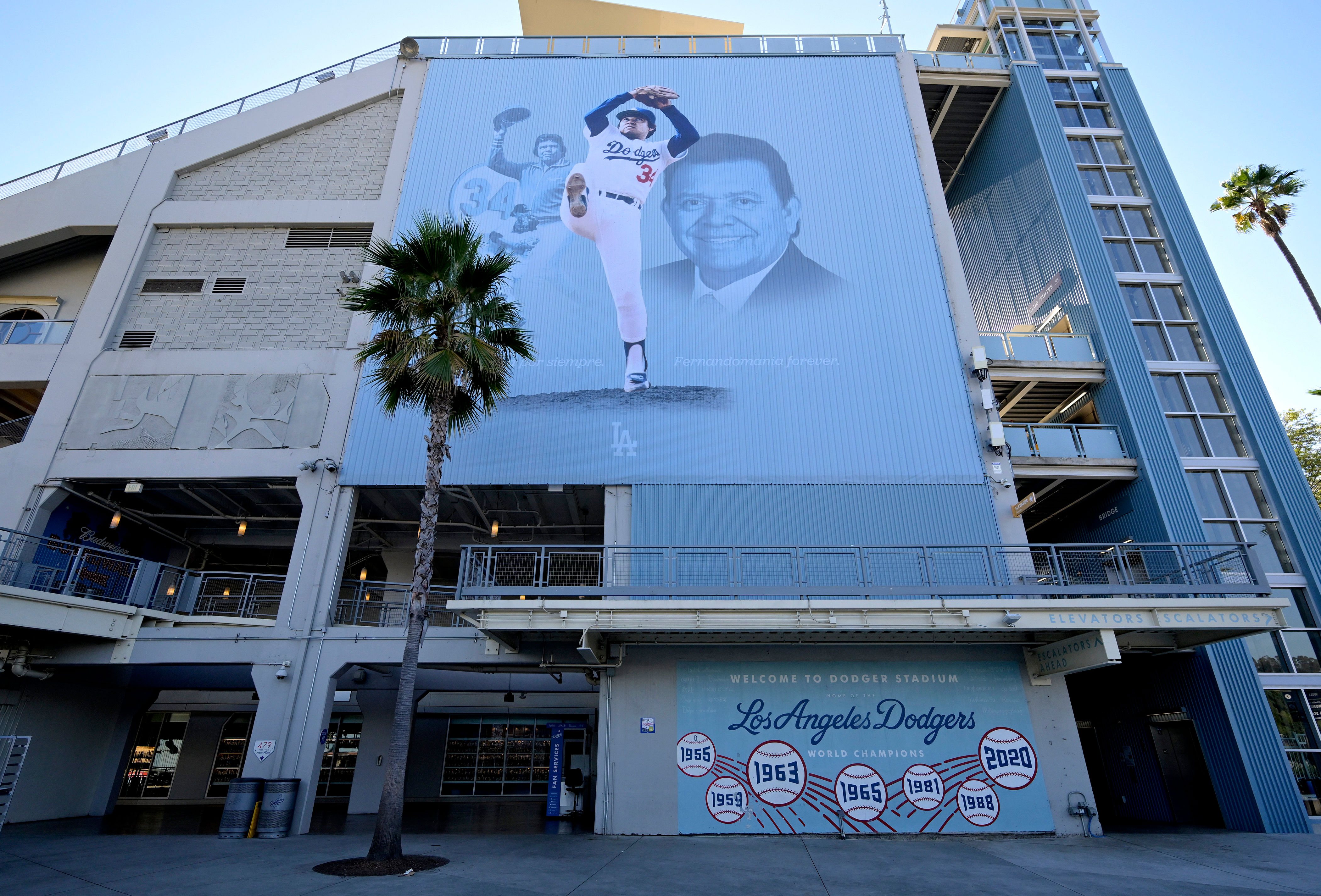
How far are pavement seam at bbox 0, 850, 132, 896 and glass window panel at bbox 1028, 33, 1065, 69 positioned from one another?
109 feet

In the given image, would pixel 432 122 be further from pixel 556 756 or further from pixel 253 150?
pixel 556 756

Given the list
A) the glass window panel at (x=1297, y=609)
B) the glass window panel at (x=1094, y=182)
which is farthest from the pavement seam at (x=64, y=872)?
the glass window panel at (x=1094, y=182)

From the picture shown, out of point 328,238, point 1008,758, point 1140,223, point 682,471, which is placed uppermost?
point 1140,223

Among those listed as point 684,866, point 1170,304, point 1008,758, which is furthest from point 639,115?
point 684,866

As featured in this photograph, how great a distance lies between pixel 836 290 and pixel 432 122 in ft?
47.1

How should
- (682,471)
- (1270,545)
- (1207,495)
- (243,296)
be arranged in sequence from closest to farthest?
(682,471), (1270,545), (1207,495), (243,296)

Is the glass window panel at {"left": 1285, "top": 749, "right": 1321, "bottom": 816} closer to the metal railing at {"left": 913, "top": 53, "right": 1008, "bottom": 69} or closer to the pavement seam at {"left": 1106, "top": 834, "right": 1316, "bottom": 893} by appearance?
the pavement seam at {"left": 1106, "top": 834, "right": 1316, "bottom": 893}

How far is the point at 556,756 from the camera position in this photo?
19422 millimetres

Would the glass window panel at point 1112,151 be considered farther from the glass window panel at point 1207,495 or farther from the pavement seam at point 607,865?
the pavement seam at point 607,865

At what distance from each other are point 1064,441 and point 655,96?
1687 centimetres

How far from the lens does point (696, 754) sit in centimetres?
1481

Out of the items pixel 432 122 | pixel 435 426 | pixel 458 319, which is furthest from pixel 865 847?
pixel 432 122

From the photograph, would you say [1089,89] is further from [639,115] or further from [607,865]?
[607,865]

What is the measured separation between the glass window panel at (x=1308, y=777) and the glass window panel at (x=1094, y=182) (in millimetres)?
17050
